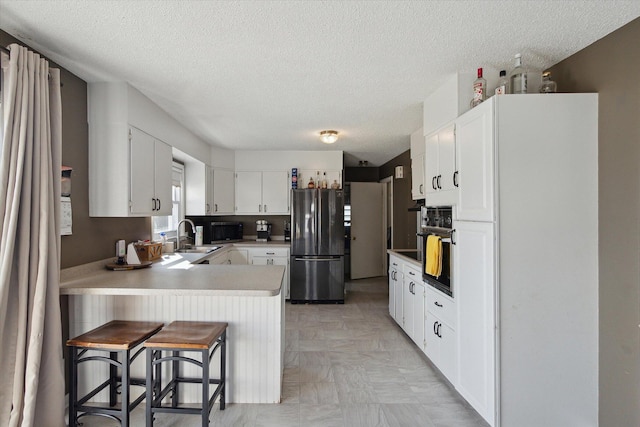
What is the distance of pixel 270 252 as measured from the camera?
4801mm

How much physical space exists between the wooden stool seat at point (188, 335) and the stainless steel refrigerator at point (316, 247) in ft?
8.59

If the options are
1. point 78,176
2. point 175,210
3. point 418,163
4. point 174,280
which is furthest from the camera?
point 175,210

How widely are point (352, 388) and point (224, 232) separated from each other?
3179 mm

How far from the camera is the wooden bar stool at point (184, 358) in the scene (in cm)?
180

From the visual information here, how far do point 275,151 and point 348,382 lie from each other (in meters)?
3.59

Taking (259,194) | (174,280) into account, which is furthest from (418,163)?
(174,280)

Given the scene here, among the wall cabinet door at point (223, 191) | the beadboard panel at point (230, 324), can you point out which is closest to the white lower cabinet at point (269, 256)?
the wall cabinet door at point (223, 191)

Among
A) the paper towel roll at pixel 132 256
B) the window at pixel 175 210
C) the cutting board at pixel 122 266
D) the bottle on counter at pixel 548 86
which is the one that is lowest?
the cutting board at pixel 122 266

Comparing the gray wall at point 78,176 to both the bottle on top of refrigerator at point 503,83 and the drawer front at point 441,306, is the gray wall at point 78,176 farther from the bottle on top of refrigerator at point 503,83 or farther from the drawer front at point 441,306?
the bottle on top of refrigerator at point 503,83

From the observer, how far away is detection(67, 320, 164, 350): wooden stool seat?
5.93ft

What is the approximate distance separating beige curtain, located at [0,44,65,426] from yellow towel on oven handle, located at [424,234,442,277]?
8.38ft

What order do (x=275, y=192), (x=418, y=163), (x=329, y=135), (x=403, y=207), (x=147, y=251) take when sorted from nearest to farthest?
(x=147, y=251) < (x=418, y=163) < (x=329, y=135) < (x=275, y=192) < (x=403, y=207)

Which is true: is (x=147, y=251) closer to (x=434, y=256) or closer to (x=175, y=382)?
(x=175, y=382)

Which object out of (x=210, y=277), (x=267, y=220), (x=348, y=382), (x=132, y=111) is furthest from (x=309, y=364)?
(x=267, y=220)
